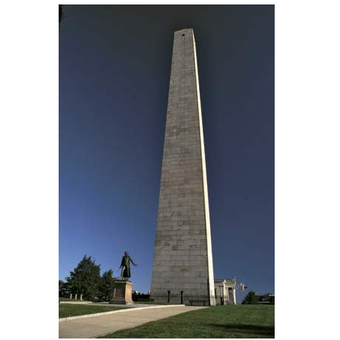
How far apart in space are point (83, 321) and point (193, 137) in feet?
55.5

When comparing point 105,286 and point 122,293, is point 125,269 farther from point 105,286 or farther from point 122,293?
point 105,286

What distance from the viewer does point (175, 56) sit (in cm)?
2778

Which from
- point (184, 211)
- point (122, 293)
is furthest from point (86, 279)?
point (122, 293)

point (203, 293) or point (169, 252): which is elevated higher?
point (169, 252)

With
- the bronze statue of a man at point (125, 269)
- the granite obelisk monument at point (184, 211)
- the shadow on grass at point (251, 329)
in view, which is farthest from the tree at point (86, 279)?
the shadow on grass at point (251, 329)

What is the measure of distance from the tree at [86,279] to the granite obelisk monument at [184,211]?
33.0m

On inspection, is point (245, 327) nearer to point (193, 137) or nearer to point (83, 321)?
point (83, 321)

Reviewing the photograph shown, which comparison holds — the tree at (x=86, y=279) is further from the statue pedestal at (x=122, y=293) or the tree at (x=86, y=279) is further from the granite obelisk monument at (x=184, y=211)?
the statue pedestal at (x=122, y=293)

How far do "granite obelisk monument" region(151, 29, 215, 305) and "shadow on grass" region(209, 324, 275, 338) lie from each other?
11.7 meters

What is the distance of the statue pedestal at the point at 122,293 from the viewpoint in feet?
51.2

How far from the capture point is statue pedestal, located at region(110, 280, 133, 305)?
51.2ft
